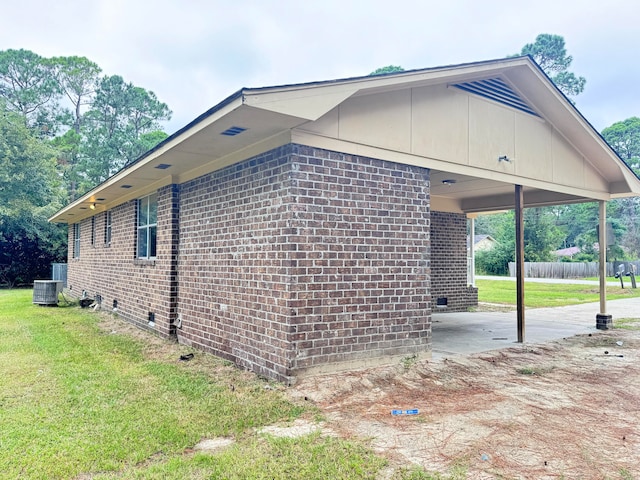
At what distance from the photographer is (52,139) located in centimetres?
3503

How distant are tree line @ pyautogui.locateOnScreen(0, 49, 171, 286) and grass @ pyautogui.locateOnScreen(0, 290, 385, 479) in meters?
18.8

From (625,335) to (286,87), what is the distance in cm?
850

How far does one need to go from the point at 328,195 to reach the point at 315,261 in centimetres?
81

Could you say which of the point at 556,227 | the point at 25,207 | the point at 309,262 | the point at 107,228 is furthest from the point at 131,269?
the point at 556,227

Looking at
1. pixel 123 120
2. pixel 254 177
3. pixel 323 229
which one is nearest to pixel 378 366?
pixel 323 229

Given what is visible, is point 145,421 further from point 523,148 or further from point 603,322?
point 603,322

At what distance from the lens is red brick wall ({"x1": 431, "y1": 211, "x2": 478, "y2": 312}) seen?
40.4 feet

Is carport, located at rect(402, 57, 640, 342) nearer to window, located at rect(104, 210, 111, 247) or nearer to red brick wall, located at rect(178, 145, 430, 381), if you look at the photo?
red brick wall, located at rect(178, 145, 430, 381)

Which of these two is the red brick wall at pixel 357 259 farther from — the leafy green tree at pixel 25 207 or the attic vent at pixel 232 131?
the leafy green tree at pixel 25 207

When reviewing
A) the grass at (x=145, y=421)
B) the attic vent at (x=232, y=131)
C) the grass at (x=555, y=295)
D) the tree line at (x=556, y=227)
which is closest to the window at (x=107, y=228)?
the grass at (x=145, y=421)

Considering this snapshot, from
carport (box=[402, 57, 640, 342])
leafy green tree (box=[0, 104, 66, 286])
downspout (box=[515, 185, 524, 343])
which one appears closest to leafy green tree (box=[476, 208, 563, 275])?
carport (box=[402, 57, 640, 342])

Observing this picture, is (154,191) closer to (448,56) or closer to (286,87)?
(286,87)

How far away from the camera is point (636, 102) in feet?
186

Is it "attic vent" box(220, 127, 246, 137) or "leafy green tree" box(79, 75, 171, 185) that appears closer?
"attic vent" box(220, 127, 246, 137)
